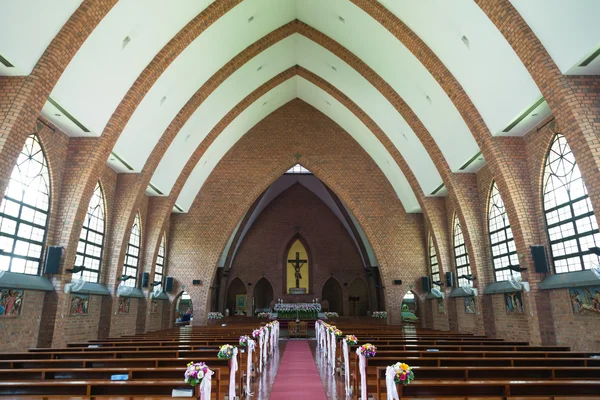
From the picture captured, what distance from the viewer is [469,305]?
52.0 feet

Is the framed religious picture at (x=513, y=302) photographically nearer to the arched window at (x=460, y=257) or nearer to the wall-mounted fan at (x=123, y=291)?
the arched window at (x=460, y=257)

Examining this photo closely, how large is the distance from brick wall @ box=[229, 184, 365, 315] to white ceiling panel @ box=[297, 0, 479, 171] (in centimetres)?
1609

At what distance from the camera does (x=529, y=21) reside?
8.52 meters

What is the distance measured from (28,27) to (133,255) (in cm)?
1169

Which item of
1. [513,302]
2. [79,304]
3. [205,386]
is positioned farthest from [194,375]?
[513,302]

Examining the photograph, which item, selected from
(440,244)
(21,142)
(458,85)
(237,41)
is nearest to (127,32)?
(21,142)

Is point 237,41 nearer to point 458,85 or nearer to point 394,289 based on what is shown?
point 458,85

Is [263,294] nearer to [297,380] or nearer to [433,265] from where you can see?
[433,265]

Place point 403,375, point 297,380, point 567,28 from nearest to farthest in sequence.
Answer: point 403,375 → point 567,28 → point 297,380

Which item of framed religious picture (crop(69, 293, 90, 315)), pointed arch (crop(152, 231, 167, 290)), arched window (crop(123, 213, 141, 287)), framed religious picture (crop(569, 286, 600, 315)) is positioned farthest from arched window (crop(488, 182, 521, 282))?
pointed arch (crop(152, 231, 167, 290))

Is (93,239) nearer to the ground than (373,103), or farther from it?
nearer to the ground

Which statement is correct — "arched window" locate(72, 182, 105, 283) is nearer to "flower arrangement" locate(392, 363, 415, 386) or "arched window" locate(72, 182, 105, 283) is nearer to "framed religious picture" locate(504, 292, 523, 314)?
"flower arrangement" locate(392, 363, 415, 386)

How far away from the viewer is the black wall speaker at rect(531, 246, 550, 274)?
10.9m

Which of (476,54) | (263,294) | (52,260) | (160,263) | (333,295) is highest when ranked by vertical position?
(476,54)
